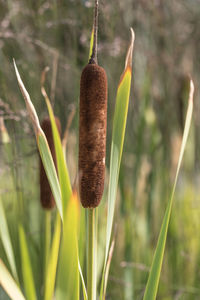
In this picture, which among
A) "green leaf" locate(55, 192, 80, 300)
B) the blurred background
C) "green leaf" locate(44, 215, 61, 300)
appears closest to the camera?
"green leaf" locate(55, 192, 80, 300)

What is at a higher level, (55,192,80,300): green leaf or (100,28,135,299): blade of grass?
(100,28,135,299): blade of grass

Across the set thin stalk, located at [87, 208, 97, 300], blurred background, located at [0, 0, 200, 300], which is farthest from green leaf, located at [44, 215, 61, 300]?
blurred background, located at [0, 0, 200, 300]

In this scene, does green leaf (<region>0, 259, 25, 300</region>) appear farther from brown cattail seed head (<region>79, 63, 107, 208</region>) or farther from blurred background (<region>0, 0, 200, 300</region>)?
blurred background (<region>0, 0, 200, 300</region>)

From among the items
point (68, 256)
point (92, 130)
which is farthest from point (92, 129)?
point (68, 256)

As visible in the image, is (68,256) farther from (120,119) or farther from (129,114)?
(129,114)

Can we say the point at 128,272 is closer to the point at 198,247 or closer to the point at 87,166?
the point at 198,247

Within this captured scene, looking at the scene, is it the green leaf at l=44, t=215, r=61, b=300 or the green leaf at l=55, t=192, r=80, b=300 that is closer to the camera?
the green leaf at l=55, t=192, r=80, b=300

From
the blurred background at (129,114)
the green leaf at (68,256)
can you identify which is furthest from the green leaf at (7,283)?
the blurred background at (129,114)
